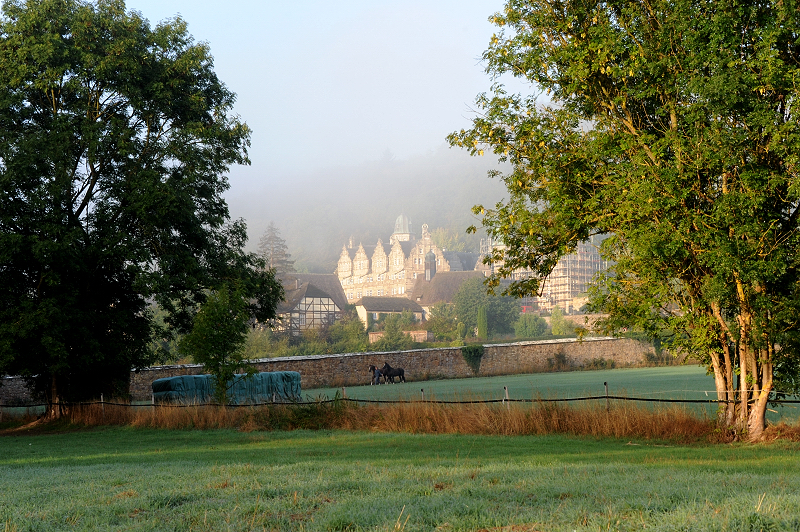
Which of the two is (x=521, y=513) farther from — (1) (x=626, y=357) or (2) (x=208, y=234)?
(1) (x=626, y=357)

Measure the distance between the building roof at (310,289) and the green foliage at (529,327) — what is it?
2522cm

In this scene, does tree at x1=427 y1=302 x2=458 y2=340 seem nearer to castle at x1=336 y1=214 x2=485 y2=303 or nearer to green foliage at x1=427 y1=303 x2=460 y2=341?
green foliage at x1=427 y1=303 x2=460 y2=341

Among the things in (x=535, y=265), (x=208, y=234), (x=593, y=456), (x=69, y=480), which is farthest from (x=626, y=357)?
(x=69, y=480)

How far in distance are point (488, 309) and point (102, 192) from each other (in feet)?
256


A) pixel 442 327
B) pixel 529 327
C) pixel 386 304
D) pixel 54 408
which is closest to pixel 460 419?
pixel 54 408

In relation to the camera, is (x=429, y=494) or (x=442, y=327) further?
(x=442, y=327)

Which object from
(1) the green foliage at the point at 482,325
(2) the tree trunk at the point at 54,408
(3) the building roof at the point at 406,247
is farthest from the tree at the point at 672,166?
(3) the building roof at the point at 406,247

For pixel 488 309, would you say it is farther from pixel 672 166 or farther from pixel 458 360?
pixel 672 166

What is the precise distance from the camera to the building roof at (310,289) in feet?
316

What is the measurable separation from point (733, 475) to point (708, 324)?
249 inches

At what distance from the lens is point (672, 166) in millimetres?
12977

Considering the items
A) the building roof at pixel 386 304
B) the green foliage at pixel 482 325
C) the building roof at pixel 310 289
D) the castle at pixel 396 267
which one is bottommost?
the green foliage at pixel 482 325

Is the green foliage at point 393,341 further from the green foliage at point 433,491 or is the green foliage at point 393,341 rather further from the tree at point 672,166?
the green foliage at point 433,491

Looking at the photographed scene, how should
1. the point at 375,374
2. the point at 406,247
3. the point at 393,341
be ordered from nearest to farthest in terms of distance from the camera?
1. the point at 375,374
2. the point at 393,341
3. the point at 406,247
